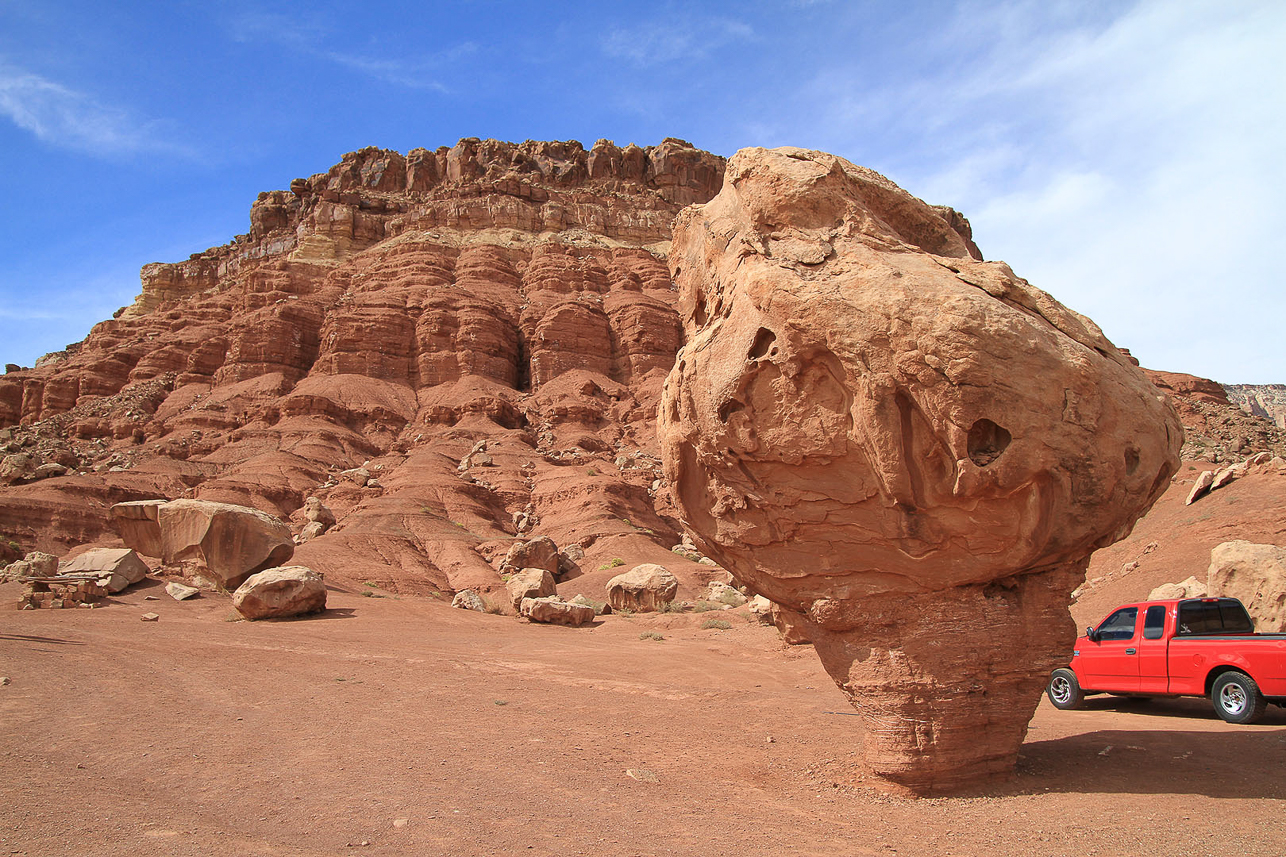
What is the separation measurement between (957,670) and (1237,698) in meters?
5.10

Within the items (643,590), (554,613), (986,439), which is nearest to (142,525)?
(554,613)

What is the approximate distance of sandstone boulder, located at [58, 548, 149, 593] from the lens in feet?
59.0

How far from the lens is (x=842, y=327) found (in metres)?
5.57

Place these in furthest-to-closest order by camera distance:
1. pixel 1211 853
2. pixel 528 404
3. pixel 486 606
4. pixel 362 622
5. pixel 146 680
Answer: pixel 528 404
pixel 486 606
pixel 362 622
pixel 146 680
pixel 1211 853

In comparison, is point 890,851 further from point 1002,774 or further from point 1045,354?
point 1045,354

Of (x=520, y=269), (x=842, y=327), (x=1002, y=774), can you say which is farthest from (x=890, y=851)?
(x=520, y=269)

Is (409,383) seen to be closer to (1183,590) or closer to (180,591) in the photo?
(180,591)

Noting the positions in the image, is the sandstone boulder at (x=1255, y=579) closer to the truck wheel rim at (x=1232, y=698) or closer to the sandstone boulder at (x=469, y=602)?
the truck wheel rim at (x=1232, y=698)

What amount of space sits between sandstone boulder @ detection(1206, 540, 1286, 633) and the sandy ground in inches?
109

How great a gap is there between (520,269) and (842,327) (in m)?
61.1

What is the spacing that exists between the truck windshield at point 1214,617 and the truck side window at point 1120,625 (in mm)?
596

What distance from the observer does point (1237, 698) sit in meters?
8.57

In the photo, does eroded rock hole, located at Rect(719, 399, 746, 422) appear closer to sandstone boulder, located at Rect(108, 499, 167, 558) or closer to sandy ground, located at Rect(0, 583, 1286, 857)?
sandy ground, located at Rect(0, 583, 1286, 857)

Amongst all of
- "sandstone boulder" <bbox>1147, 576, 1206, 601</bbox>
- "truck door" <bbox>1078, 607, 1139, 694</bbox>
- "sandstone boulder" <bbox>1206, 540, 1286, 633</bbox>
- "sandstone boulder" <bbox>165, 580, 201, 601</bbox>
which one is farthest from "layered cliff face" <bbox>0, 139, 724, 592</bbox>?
"sandstone boulder" <bbox>1206, 540, 1286, 633</bbox>
